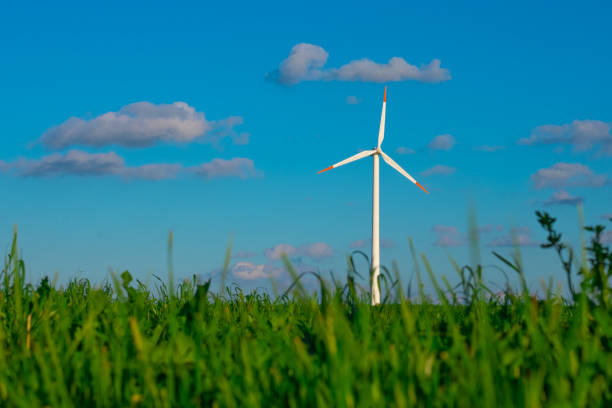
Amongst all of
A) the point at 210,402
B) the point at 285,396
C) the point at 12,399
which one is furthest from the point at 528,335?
the point at 12,399

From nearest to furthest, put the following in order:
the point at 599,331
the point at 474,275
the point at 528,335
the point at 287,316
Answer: the point at 599,331, the point at 528,335, the point at 474,275, the point at 287,316

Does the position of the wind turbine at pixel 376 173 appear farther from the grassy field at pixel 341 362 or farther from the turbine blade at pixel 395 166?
the grassy field at pixel 341 362

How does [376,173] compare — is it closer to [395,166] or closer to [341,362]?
[395,166]

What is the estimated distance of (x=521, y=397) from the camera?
382cm

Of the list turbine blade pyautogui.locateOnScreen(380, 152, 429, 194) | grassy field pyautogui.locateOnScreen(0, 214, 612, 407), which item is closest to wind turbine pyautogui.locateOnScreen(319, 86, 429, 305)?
turbine blade pyautogui.locateOnScreen(380, 152, 429, 194)

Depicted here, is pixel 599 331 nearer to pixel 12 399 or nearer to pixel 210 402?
pixel 210 402

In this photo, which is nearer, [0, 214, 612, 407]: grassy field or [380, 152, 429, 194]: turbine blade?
[0, 214, 612, 407]: grassy field

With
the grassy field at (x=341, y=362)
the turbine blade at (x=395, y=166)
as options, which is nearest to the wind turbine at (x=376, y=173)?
the turbine blade at (x=395, y=166)

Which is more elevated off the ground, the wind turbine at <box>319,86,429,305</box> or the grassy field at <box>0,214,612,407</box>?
the wind turbine at <box>319,86,429,305</box>

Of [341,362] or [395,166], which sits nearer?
[341,362]

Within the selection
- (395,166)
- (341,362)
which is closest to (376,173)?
(395,166)

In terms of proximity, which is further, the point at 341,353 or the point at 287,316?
the point at 287,316

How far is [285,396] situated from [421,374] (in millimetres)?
945

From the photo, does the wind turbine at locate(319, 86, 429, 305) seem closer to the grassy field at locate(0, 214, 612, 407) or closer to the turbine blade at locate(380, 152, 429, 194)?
the turbine blade at locate(380, 152, 429, 194)
